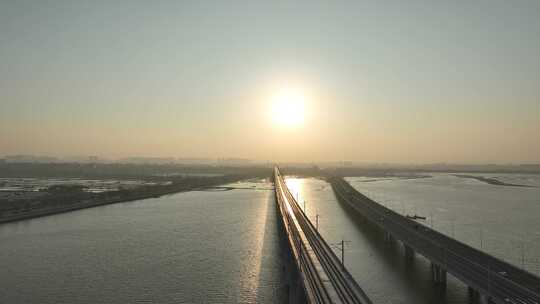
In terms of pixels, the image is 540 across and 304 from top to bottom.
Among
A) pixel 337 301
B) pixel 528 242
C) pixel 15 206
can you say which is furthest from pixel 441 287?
pixel 15 206

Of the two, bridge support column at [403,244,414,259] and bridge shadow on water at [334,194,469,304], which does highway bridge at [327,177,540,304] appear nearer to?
bridge support column at [403,244,414,259]

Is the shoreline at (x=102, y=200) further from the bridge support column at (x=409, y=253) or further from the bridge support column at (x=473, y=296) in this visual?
the bridge support column at (x=473, y=296)

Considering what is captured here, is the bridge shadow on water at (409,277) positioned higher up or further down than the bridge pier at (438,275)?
further down

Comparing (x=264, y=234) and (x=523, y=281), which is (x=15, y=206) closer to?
(x=264, y=234)

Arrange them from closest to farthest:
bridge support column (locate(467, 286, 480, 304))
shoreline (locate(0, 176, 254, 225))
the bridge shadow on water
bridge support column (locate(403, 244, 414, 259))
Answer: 1. bridge support column (locate(467, 286, 480, 304))
2. the bridge shadow on water
3. bridge support column (locate(403, 244, 414, 259))
4. shoreline (locate(0, 176, 254, 225))

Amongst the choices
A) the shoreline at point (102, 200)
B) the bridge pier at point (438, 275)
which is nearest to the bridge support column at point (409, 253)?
the bridge pier at point (438, 275)

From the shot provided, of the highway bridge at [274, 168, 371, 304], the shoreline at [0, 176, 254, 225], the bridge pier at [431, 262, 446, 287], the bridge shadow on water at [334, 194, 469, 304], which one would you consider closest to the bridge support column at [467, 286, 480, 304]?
the bridge shadow on water at [334, 194, 469, 304]

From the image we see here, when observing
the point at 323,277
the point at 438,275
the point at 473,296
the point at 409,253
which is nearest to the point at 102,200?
the point at 409,253

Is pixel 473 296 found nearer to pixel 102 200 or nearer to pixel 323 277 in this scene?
pixel 323 277
